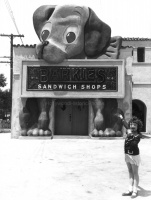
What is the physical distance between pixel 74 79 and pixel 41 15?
491 cm

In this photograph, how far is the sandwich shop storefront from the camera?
17.2 meters

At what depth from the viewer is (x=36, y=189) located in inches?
234

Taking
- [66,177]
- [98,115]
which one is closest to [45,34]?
[98,115]

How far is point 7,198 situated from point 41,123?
38.8ft

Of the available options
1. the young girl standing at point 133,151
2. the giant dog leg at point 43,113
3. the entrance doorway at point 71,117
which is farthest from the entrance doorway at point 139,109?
the young girl standing at point 133,151

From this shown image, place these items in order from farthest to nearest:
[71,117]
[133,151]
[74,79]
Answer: [71,117] < [74,79] < [133,151]

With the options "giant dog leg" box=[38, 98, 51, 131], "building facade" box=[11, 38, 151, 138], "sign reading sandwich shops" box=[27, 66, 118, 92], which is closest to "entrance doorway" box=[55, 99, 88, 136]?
"building facade" box=[11, 38, 151, 138]

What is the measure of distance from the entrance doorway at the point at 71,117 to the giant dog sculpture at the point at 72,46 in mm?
1222

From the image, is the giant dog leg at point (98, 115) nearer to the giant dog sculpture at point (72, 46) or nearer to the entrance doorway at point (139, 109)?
the giant dog sculpture at point (72, 46)

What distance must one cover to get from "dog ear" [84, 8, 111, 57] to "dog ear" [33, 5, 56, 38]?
8.86ft

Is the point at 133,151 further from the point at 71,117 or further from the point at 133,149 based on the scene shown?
the point at 71,117

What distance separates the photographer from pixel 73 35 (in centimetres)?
1738

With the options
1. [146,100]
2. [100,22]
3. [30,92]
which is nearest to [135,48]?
[146,100]

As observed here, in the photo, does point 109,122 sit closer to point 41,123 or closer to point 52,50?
point 41,123
